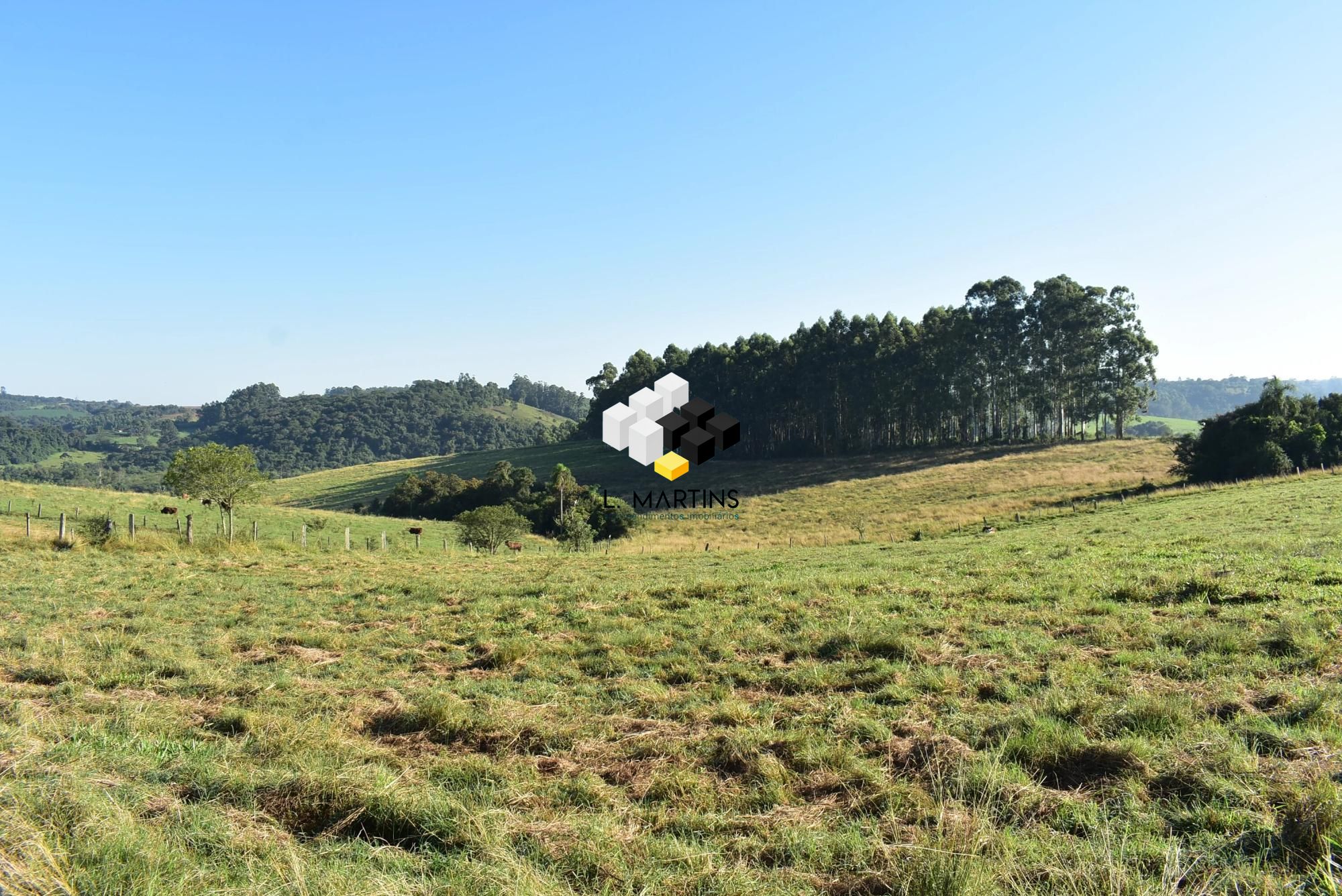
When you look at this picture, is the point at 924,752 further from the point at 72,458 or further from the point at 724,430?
the point at 72,458

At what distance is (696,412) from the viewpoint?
79438mm

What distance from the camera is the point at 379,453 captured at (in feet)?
645

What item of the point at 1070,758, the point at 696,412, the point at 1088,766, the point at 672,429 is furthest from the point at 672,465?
the point at 1088,766

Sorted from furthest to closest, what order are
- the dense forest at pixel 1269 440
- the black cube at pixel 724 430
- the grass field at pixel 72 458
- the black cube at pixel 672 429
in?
1. the grass field at pixel 72 458
2. the black cube at pixel 724 430
3. the black cube at pixel 672 429
4. the dense forest at pixel 1269 440

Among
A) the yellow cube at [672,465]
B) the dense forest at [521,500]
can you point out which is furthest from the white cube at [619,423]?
the dense forest at [521,500]

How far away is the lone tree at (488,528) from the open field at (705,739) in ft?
68.5

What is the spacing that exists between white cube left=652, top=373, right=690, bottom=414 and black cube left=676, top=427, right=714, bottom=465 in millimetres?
3842

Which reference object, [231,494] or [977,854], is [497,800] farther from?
[231,494]

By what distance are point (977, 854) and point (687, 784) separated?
227 cm

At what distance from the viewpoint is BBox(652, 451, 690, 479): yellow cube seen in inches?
2926

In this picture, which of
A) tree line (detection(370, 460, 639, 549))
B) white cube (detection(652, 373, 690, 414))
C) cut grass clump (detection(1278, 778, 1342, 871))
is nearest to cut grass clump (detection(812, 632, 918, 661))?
cut grass clump (detection(1278, 778, 1342, 871))

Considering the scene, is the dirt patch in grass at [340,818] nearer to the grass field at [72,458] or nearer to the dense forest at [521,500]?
the dense forest at [521,500]

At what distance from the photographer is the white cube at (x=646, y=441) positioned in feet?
233

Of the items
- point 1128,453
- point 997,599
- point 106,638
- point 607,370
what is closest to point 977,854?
point 997,599
